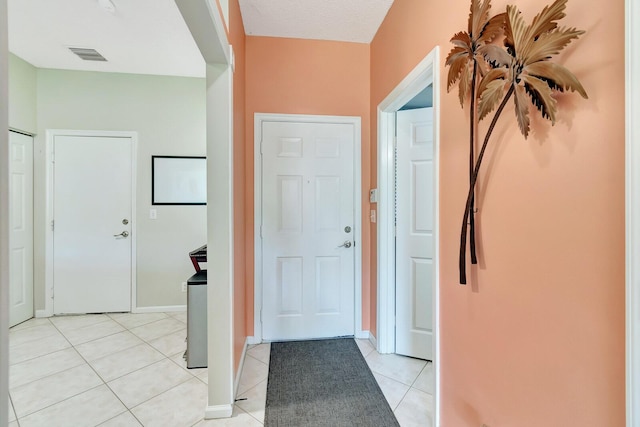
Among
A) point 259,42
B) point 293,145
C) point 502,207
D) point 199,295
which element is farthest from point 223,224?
point 259,42

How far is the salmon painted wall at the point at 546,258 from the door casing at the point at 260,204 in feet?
3.80

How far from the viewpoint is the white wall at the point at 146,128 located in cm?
292

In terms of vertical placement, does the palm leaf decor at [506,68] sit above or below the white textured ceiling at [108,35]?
below

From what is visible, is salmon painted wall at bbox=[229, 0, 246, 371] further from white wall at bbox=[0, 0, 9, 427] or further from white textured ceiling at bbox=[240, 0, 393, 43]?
white wall at bbox=[0, 0, 9, 427]

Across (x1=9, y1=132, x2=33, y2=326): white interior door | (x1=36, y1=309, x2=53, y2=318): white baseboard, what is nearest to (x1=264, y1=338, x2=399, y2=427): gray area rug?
(x1=36, y1=309, x2=53, y2=318): white baseboard

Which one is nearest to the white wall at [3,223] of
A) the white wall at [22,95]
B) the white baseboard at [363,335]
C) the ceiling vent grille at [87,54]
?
the white baseboard at [363,335]

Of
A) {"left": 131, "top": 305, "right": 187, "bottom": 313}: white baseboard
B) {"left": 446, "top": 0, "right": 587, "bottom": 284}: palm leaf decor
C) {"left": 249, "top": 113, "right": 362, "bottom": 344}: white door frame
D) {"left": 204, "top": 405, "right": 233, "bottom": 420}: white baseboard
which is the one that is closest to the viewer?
{"left": 446, "top": 0, "right": 587, "bottom": 284}: palm leaf decor

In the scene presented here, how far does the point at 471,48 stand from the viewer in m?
1.12

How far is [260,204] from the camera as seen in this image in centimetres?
242

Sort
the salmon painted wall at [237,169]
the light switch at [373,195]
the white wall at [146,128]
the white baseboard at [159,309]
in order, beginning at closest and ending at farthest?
the salmon painted wall at [237,169]
the light switch at [373,195]
the white wall at [146,128]
the white baseboard at [159,309]

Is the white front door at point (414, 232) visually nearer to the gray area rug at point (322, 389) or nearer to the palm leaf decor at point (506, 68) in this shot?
the gray area rug at point (322, 389)

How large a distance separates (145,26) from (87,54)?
0.90 m

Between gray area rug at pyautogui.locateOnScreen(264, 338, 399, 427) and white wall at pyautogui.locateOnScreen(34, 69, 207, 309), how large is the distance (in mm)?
1573

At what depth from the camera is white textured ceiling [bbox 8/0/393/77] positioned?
1997 millimetres
